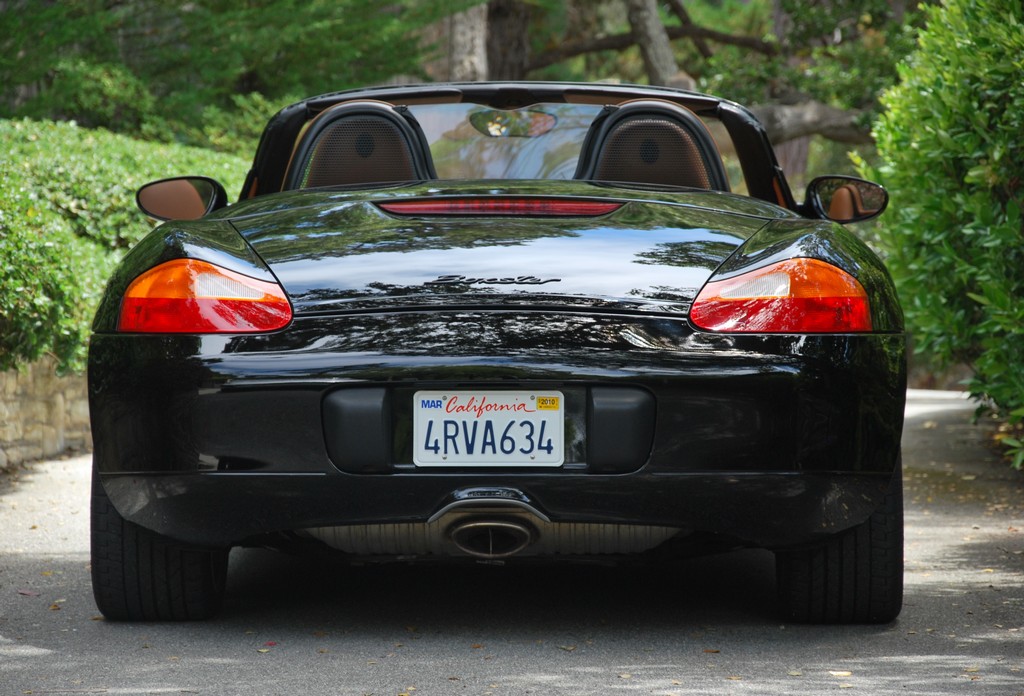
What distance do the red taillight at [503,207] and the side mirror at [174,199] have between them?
40.0 inches

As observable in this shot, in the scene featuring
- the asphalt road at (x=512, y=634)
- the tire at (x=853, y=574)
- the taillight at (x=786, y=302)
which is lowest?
the asphalt road at (x=512, y=634)

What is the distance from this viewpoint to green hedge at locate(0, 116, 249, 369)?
579 cm

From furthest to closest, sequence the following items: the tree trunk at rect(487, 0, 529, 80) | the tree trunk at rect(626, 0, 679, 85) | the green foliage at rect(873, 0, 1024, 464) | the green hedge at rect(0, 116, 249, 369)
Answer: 1. the tree trunk at rect(487, 0, 529, 80)
2. the tree trunk at rect(626, 0, 679, 85)
3. the green hedge at rect(0, 116, 249, 369)
4. the green foliage at rect(873, 0, 1024, 464)

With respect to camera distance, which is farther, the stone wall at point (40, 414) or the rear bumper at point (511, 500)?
the stone wall at point (40, 414)

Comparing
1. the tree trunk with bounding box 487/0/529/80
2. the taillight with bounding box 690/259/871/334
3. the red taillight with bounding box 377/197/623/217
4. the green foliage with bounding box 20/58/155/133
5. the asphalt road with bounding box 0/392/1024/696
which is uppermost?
the tree trunk with bounding box 487/0/529/80

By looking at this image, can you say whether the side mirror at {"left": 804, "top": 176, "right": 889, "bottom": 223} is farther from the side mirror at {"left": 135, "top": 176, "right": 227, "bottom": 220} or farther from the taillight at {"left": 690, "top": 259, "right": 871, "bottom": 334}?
the side mirror at {"left": 135, "top": 176, "right": 227, "bottom": 220}

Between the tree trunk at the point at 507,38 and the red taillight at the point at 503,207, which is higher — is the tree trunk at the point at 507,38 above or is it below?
above

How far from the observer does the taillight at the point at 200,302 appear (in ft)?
10.1

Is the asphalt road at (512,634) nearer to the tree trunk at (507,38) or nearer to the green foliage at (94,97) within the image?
the green foliage at (94,97)

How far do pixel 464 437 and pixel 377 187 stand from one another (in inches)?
41.1

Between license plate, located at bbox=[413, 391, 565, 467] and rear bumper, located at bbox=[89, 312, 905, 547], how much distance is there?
31mm

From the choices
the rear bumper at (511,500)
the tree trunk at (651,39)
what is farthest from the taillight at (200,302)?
the tree trunk at (651,39)

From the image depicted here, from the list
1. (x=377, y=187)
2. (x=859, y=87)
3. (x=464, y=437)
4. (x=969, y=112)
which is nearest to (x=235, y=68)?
(x=859, y=87)

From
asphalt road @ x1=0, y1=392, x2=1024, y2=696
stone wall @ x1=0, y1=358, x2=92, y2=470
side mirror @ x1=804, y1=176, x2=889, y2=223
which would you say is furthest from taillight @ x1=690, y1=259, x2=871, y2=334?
stone wall @ x1=0, y1=358, x2=92, y2=470
